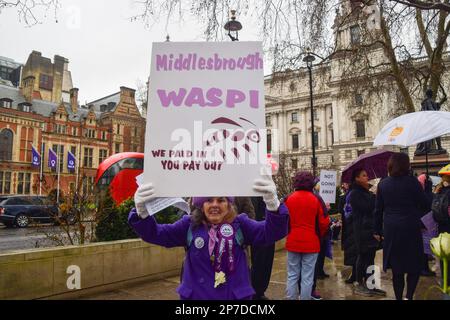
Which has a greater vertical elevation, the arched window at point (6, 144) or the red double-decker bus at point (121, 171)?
the arched window at point (6, 144)

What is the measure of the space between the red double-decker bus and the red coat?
11461 millimetres

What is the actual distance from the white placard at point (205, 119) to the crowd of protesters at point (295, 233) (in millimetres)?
161

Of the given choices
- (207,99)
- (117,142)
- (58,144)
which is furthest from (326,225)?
(117,142)

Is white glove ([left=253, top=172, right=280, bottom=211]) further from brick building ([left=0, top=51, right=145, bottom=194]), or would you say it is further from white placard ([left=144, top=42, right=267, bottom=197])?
brick building ([left=0, top=51, right=145, bottom=194])

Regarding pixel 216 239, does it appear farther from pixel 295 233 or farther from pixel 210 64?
pixel 295 233

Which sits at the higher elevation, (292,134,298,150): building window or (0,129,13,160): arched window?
(292,134,298,150): building window

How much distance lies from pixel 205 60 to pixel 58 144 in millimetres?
50891

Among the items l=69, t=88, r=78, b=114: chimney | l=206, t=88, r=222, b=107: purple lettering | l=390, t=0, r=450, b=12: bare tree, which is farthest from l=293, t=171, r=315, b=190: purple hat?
l=69, t=88, r=78, b=114: chimney

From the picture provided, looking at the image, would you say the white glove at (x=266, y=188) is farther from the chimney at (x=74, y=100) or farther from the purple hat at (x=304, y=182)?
the chimney at (x=74, y=100)

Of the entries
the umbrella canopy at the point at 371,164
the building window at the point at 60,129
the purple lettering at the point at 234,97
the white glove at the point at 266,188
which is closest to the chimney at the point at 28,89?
the building window at the point at 60,129

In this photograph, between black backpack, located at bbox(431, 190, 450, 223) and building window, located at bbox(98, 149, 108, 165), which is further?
building window, located at bbox(98, 149, 108, 165)

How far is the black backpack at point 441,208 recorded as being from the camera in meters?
4.01

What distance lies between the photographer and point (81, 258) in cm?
515

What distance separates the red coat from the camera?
14.8 ft
